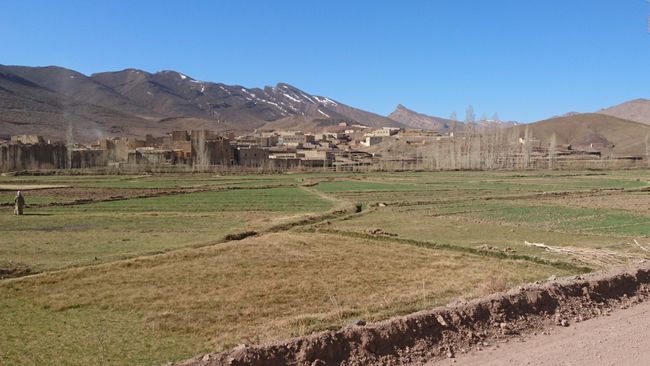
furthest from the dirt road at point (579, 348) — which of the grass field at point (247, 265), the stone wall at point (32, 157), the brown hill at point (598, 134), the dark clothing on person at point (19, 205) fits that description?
the brown hill at point (598, 134)

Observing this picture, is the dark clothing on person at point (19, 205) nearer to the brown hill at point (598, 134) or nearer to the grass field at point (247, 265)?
the grass field at point (247, 265)

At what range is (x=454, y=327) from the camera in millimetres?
10289

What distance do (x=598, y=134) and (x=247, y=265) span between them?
190 m

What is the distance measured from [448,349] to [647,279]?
691cm

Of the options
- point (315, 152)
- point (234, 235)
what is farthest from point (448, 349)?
point (315, 152)

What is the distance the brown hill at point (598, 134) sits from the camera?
172 metres

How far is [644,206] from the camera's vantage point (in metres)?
41.8

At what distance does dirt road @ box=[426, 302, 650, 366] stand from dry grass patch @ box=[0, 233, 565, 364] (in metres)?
2.72

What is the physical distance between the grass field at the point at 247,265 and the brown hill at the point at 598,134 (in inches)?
5671

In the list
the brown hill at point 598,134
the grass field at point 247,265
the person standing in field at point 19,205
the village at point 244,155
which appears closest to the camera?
the grass field at point 247,265

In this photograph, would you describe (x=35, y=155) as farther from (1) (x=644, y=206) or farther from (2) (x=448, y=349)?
(2) (x=448, y=349)

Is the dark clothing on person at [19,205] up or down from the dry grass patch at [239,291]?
up

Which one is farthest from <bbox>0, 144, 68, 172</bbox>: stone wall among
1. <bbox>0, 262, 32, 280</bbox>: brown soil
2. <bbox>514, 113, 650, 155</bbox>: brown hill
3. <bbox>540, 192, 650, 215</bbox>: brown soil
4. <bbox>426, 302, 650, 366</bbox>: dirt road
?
<bbox>514, 113, 650, 155</bbox>: brown hill

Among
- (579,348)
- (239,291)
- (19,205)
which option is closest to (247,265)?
(239,291)
